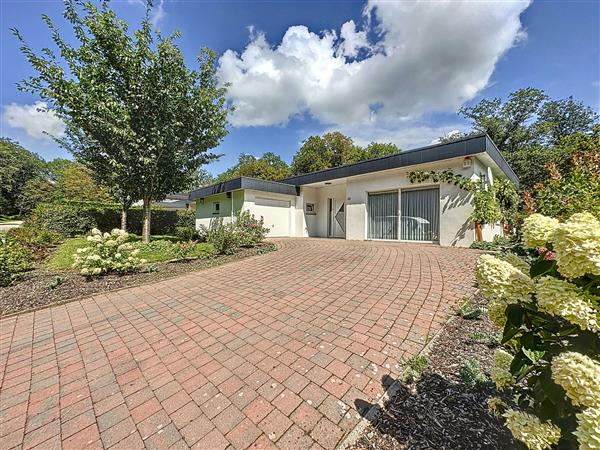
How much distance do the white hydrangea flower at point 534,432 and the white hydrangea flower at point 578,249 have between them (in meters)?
0.62

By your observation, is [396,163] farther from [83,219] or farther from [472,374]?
[83,219]

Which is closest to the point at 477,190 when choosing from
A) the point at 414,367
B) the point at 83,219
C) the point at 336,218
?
the point at 336,218

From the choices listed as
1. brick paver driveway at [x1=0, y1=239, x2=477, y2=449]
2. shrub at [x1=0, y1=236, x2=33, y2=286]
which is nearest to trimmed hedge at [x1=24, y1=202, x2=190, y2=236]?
shrub at [x1=0, y1=236, x2=33, y2=286]

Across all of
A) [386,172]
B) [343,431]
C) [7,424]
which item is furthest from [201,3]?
[343,431]

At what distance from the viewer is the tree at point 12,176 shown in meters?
27.5

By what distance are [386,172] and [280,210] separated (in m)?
5.86

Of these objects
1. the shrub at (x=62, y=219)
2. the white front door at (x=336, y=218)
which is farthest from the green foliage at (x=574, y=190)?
the shrub at (x=62, y=219)

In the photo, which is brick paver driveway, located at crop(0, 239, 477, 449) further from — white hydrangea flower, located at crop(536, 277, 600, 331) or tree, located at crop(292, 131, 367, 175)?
tree, located at crop(292, 131, 367, 175)

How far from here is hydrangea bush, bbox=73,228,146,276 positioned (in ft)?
15.9

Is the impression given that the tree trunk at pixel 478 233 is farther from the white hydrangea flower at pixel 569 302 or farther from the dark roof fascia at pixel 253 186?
the dark roof fascia at pixel 253 186

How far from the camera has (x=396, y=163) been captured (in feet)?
27.9

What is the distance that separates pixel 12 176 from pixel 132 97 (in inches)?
1436

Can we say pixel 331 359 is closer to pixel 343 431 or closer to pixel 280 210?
pixel 343 431

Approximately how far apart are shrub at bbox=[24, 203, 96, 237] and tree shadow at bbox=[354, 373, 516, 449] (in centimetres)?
1633
